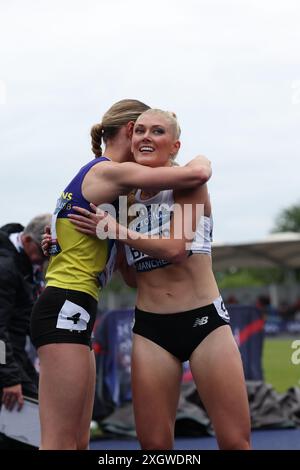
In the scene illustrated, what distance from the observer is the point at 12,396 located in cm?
611

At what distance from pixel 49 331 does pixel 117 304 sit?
48.0 meters

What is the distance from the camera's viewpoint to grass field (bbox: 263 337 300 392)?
51.1 ft

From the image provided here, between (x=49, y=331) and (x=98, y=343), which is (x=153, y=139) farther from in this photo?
(x=98, y=343)

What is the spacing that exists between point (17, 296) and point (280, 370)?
13.3 meters

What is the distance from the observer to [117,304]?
52.2m

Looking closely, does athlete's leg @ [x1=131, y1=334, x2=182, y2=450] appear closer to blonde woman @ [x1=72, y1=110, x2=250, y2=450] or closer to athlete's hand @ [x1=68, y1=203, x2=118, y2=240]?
blonde woman @ [x1=72, y1=110, x2=250, y2=450]

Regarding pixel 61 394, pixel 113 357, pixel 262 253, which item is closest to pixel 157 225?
pixel 61 394

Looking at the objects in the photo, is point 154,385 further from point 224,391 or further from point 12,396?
point 12,396

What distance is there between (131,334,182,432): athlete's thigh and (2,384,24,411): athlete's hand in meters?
1.75

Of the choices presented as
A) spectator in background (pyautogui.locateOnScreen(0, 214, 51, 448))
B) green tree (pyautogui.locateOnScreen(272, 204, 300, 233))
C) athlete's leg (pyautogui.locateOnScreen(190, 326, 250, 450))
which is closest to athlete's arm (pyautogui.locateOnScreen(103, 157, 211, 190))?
athlete's leg (pyautogui.locateOnScreen(190, 326, 250, 450))

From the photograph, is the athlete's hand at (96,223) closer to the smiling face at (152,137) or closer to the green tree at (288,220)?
the smiling face at (152,137)

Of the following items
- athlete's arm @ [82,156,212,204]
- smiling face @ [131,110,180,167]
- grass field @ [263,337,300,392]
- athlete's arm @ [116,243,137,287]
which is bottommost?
grass field @ [263,337,300,392]
